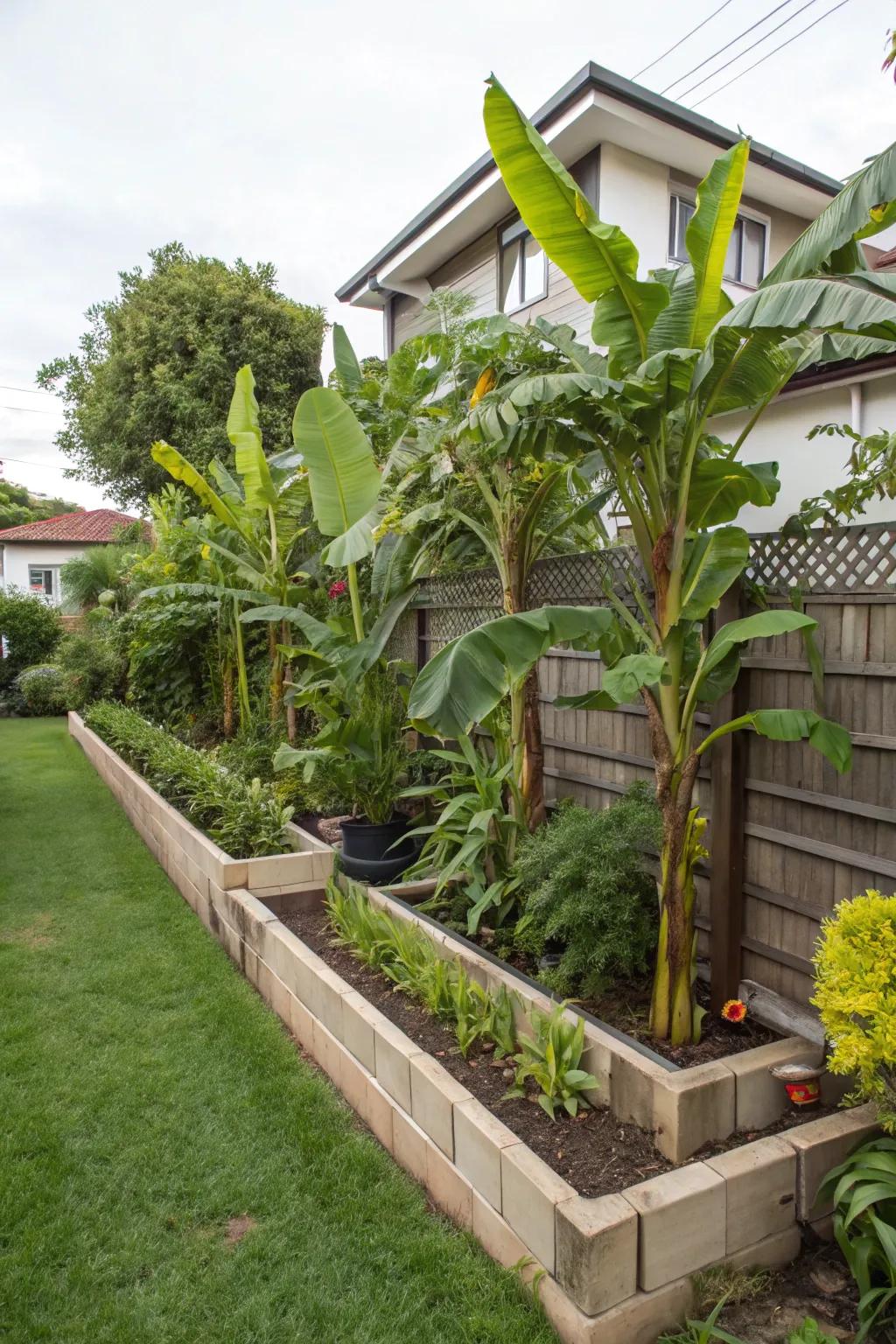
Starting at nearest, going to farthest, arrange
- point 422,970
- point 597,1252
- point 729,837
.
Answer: point 597,1252, point 729,837, point 422,970

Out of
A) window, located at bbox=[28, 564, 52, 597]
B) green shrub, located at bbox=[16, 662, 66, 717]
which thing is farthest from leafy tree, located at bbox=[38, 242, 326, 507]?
window, located at bbox=[28, 564, 52, 597]

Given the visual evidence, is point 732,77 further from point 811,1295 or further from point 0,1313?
point 0,1313

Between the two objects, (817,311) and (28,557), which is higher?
(28,557)

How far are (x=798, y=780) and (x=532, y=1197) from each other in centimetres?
161

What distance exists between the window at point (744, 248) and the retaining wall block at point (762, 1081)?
941cm

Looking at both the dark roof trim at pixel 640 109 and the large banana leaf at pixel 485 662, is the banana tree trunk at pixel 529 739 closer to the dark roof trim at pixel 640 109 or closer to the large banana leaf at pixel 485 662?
the large banana leaf at pixel 485 662

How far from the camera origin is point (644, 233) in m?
9.23

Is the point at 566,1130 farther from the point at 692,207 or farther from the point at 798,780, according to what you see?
the point at 692,207

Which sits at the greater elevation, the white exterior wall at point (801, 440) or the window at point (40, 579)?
the window at point (40, 579)

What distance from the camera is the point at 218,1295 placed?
92.0 inches

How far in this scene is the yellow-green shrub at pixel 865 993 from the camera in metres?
2.16

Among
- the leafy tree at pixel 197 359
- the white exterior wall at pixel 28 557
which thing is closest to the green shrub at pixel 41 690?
the leafy tree at pixel 197 359

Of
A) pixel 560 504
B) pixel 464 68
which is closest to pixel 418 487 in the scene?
pixel 560 504

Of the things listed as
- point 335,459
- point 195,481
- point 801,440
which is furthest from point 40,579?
point 335,459
